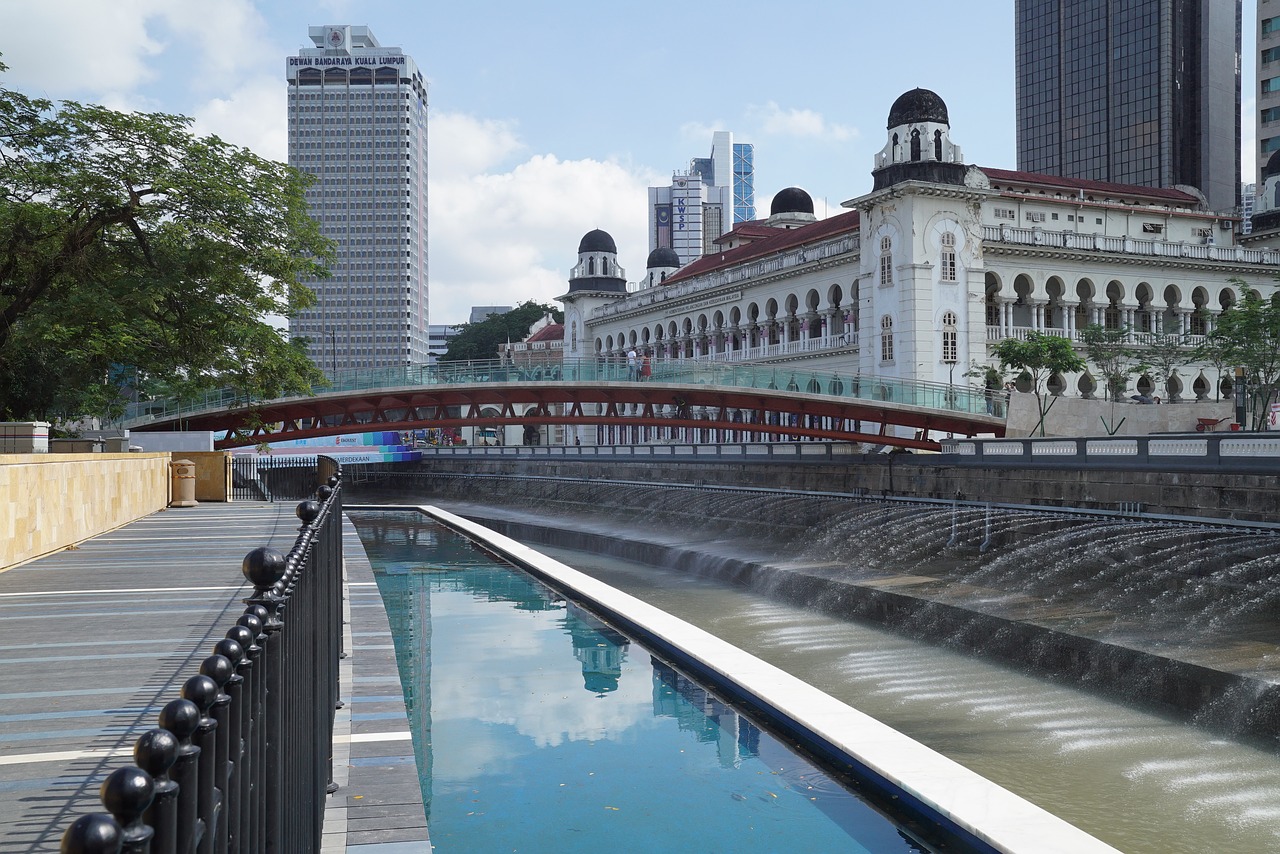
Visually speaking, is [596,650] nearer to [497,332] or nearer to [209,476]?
[209,476]

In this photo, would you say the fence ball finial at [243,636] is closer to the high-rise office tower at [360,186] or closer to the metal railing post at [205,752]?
the metal railing post at [205,752]

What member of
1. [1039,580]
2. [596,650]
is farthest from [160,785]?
[1039,580]

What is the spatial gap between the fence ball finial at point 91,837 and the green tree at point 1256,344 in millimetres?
51163

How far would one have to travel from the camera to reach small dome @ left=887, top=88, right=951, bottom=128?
184 feet

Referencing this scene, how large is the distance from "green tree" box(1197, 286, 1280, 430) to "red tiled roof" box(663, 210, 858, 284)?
19.2 m

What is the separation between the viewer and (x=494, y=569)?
21.8 metres

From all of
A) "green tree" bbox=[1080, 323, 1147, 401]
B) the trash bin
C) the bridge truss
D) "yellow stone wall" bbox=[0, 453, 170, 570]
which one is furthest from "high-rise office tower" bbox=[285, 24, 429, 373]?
"yellow stone wall" bbox=[0, 453, 170, 570]

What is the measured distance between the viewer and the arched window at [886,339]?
5556 centimetres

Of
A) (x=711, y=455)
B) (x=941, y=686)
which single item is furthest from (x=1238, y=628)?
(x=711, y=455)

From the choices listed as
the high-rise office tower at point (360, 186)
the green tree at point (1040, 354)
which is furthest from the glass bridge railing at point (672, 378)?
the high-rise office tower at point (360, 186)

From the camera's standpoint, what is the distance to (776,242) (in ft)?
240

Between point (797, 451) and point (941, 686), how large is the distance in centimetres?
2904

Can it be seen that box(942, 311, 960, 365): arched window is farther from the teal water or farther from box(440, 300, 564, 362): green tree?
box(440, 300, 564, 362): green tree

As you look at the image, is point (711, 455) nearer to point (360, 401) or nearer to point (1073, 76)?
point (360, 401)
